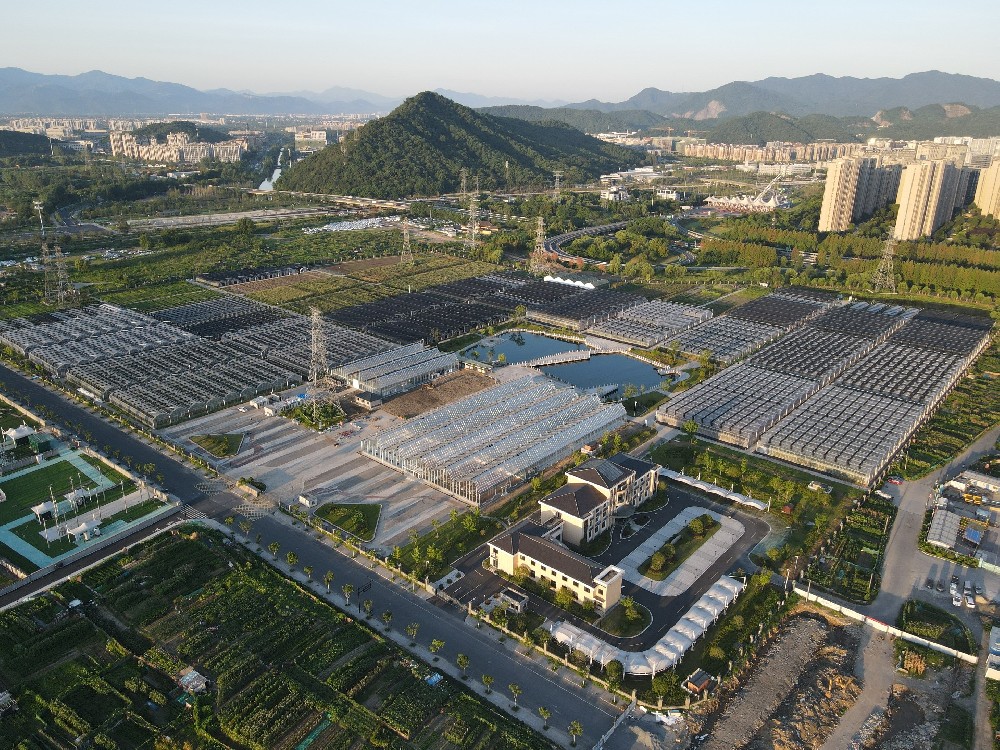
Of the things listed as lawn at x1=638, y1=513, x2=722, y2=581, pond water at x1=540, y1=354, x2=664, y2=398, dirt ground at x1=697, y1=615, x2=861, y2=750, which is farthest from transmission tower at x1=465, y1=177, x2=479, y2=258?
dirt ground at x1=697, y1=615, x2=861, y2=750

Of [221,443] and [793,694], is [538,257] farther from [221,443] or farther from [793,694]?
[793,694]

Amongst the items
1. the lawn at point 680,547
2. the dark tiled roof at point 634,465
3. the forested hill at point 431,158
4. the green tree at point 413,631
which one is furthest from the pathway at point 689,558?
the forested hill at point 431,158

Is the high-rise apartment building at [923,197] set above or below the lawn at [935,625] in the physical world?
above

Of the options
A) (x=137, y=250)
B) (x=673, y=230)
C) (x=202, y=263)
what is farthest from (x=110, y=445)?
(x=673, y=230)

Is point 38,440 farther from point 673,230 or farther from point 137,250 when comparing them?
point 673,230

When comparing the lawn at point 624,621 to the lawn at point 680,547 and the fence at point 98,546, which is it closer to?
the lawn at point 680,547
